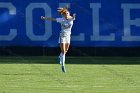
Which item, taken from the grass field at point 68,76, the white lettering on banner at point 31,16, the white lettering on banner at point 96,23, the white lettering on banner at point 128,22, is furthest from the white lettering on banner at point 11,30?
the white lettering on banner at point 128,22

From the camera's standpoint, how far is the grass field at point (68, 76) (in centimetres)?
1606

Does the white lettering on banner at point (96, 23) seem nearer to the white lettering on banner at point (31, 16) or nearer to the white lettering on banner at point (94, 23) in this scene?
the white lettering on banner at point (94, 23)

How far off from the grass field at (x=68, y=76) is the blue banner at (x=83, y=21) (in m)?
1.44

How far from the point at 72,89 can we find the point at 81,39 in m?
11.3

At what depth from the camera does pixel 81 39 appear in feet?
88.9

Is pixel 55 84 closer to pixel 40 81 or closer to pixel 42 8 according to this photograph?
pixel 40 81

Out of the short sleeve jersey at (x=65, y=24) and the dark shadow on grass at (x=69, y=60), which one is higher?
the short sleeve jersey at (x=65, y=24)

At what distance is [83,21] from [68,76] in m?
8.29

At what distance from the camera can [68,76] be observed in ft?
62.5

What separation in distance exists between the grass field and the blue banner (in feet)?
4.73

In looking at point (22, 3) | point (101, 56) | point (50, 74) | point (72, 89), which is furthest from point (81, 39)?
point (72, 89)

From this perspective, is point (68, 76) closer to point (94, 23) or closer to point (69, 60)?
point (69, 60)

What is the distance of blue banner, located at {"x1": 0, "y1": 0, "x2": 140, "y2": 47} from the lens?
2698 cm

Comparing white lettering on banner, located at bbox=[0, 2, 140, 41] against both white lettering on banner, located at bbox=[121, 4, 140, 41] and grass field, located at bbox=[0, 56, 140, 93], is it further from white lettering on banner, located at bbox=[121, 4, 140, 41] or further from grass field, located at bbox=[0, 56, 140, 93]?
grass field, located at bbox=[0, 56, 140, 93]
